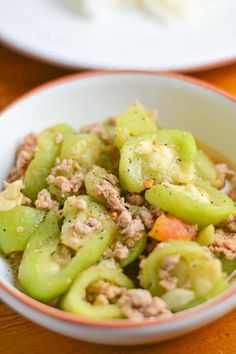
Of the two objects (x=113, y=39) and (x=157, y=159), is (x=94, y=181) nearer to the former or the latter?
(x=157, y=159)

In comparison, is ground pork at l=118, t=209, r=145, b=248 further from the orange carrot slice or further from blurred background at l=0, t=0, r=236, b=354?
blurred background at l=0, t=0, r=236, b=354

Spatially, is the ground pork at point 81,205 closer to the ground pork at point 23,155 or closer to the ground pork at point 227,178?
the ground pork at point 23,155

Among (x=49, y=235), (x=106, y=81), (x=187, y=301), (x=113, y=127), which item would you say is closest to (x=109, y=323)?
(x=187, y=301)

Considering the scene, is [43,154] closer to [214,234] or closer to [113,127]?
[113,127]

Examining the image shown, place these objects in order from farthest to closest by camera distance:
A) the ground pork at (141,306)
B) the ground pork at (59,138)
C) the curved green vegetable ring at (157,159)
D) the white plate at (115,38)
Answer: the white plate at (115,38)
the ground pork at (59,138)
the curved green vegetable ring at (157,159)
the ground pork at (141,306)

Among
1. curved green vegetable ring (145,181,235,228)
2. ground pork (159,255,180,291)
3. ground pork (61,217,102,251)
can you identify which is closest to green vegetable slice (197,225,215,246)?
curved green vegetable ring (145,181,235,228)

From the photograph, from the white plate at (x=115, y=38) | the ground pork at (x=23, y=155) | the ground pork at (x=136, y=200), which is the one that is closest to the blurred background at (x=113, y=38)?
the white plate at (x=115, y=38)
